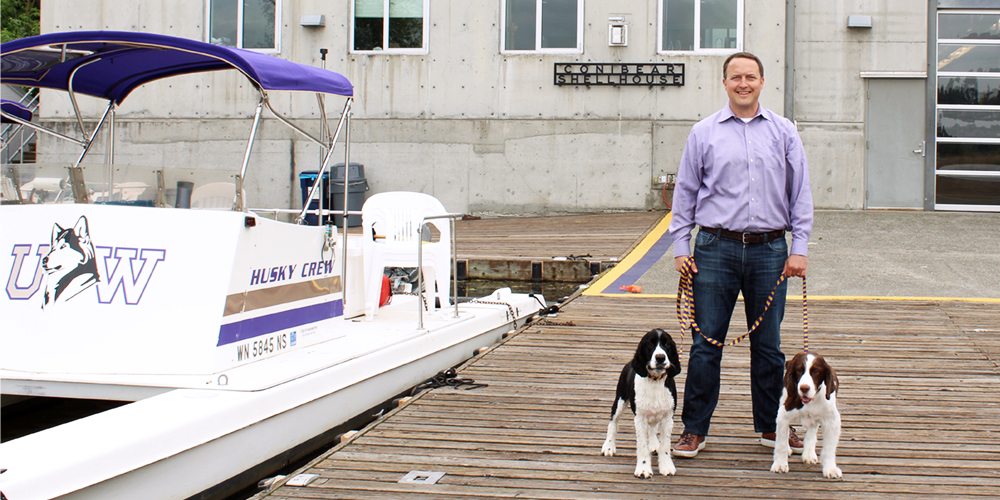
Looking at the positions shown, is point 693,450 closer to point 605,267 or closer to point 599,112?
point 605,267

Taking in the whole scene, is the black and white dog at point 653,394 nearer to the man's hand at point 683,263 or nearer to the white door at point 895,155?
the man's hand at point 683,263

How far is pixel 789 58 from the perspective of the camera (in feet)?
60.2

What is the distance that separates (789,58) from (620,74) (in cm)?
306

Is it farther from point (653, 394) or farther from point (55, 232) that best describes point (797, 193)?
point (55, 232)

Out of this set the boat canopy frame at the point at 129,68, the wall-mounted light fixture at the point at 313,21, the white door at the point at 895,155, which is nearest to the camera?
the boat canopy frame at the point at 129,68

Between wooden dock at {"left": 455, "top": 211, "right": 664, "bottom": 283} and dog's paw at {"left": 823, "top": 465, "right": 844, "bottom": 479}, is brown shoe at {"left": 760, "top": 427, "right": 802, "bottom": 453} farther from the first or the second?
wooden dock at {"left": 455, "top": 211, "right": 664, "bottom": 283}

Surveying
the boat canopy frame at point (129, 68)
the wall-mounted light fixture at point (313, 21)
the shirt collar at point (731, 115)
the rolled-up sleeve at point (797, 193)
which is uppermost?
the wall-mounted light fixture at point (313, 21)

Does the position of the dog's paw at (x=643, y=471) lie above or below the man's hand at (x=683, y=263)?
below

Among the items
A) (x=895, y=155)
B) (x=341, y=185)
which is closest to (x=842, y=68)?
(x=895, y=155)

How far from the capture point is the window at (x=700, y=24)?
60.8 ft

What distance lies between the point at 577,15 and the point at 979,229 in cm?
783

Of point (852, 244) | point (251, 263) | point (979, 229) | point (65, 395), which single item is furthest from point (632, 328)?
point (979, 229)

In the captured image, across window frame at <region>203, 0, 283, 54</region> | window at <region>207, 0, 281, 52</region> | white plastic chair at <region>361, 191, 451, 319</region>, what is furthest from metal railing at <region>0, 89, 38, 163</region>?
window at <region>207, 0, 281, 52</region>

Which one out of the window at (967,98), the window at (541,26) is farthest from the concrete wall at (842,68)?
the window at (541,26)
